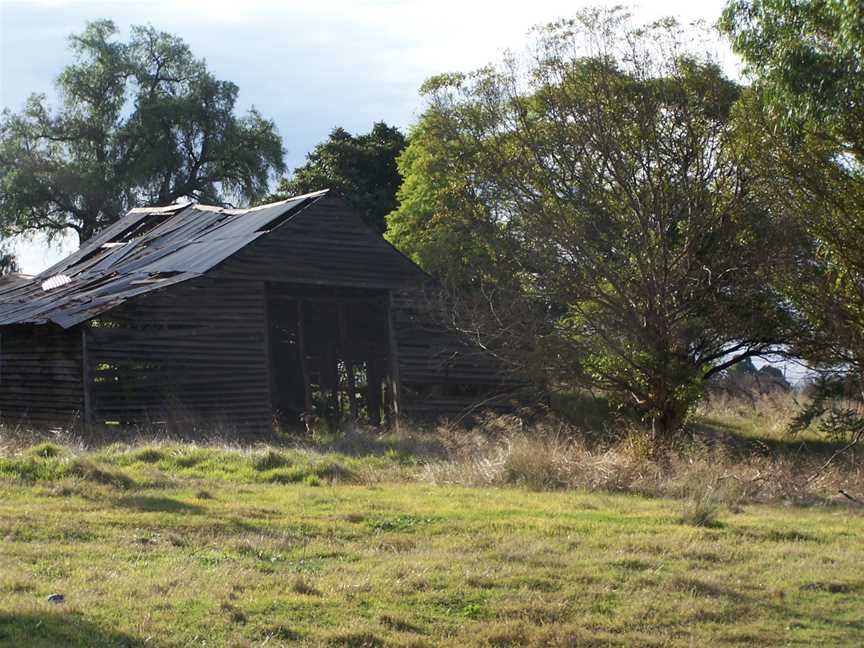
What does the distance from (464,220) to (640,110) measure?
16.6 feet

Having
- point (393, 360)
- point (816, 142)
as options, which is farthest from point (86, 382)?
point (816, 142)

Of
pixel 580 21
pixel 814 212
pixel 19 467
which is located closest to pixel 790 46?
pixel 814 212

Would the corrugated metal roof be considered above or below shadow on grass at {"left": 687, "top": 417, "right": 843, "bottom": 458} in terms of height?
above

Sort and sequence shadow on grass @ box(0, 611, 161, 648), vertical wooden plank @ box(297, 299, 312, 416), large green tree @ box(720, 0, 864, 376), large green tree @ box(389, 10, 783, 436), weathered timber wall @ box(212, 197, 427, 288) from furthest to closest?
vertical wooden plank @ box(297, 299, 312, 416) → weathered timber wall @ box(212, 197, 427, 288) → large green tree @ box(389, 10, 783, 436) → large green tree @ box(720, 0, 864, 376) → shadow on grass @ box(0, 611, 161, 648)

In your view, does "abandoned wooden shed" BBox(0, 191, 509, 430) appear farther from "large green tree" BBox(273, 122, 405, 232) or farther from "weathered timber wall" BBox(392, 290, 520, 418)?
"large green tree" BBox(273, 122, 405, 232)

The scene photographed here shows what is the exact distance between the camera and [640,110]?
22.6 metres

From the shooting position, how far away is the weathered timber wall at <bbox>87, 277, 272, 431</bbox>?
25.4 m

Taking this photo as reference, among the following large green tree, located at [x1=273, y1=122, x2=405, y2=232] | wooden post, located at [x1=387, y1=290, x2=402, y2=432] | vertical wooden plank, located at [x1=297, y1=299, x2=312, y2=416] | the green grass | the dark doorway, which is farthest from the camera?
large green tree, located at [x1=273, y1=122, x2=405, y2=232]

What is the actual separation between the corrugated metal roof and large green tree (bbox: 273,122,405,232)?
421 inches

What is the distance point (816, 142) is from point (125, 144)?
45935mm

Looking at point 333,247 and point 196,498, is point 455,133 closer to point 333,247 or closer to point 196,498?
point 333,247

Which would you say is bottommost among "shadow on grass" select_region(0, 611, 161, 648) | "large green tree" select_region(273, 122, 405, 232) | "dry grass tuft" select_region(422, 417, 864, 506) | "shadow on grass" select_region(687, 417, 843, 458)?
"shadow on grass" select_region(687, 417, 843, 458)

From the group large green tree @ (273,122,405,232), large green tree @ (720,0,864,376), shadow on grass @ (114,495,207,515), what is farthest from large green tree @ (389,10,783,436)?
large green tree @ (273,122,405,232)

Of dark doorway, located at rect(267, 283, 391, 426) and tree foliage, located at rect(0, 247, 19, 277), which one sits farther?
tree foliage, located at rect(0, 247, 19, 277)
